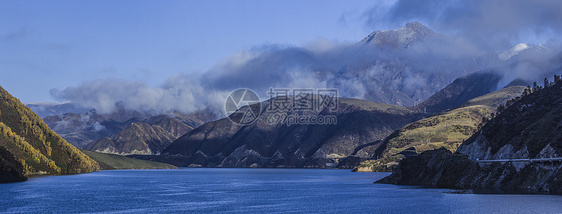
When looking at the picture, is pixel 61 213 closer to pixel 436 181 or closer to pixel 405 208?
pixel 405 208

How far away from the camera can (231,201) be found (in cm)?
15688

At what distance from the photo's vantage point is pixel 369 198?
160375mm

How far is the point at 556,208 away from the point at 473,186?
62810 mm

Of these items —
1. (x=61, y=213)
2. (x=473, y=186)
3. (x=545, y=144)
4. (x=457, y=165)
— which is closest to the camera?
(x=61, y=213)

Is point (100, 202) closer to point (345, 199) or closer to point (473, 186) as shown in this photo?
point (345, 199)

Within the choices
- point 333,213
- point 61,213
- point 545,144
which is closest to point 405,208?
point 333,213

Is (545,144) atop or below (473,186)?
atop

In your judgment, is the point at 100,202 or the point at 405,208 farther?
the point at 100,202

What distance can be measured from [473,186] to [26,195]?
142862 mm

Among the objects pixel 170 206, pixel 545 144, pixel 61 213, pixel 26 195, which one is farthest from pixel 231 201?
pixel 545 144

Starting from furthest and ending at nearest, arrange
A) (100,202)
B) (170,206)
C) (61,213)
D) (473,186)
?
(473,186)
(100,202)
(170,206)
(61,213)

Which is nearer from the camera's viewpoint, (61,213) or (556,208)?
(556,208)

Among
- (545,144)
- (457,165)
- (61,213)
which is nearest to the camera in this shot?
(61,213)

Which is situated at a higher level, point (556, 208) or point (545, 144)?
point (545, 144)
